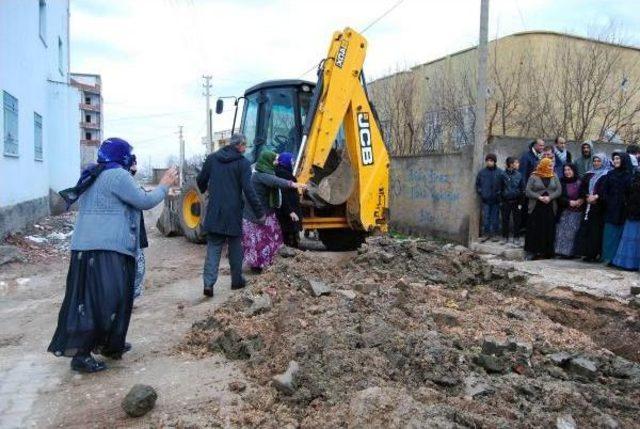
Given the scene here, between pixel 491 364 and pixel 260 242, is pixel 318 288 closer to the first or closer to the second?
pixel 260 242

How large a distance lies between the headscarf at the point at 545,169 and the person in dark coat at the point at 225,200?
4.68 meters

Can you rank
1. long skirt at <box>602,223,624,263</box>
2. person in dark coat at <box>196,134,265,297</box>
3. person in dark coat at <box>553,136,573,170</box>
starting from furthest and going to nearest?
person in dark coat at <box>553,136,573,170</box>, long skirt at <box>602,223,624,263</box>, person in dark coat at <box>196,134,265,297</box>

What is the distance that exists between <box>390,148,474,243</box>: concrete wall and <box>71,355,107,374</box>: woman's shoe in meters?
7.62

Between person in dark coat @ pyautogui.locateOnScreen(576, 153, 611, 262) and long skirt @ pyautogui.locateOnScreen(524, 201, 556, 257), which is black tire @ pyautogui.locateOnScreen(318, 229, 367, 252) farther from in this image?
person in dark coat @ pyautogui.locateOnScreen(576, 153, 611, 262)

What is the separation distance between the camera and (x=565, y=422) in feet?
9.84

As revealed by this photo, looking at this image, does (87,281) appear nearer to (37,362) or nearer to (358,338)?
(37,362)

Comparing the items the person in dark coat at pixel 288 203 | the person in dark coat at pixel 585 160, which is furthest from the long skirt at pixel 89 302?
the person in dark coat at pixel 585 160

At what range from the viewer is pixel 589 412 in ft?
10.4

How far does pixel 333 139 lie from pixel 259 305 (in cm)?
374

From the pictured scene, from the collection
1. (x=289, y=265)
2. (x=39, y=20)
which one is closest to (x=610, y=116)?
(x=289, y=265)

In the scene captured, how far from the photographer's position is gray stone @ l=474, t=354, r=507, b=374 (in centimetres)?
378

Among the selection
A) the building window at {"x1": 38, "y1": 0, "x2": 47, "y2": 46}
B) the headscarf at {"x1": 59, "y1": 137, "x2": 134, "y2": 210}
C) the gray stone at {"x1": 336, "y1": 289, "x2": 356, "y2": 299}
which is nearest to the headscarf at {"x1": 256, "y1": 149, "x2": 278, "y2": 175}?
the gray stone at {"x1": 336, "y1": 289, "x2": 356, "y2": 299}

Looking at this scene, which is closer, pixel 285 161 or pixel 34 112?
pixel 285 161

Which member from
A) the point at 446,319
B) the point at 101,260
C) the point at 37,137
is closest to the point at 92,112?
the point at 37,137
